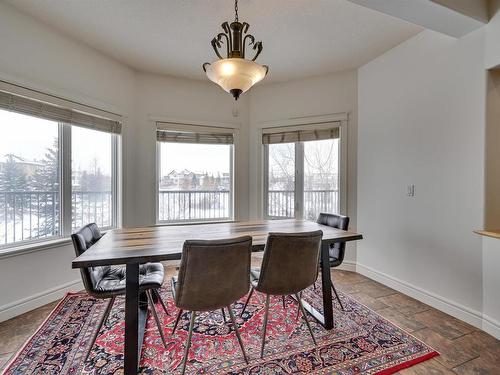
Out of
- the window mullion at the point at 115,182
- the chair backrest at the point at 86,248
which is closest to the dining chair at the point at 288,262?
the chair backrest at the point at 86,248

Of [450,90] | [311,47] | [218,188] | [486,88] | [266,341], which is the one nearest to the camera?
[266,341]

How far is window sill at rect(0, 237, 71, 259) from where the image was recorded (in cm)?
221

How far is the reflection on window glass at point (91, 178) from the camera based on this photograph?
2.85m

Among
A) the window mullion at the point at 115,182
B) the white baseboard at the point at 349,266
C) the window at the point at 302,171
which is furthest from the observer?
the window at the point at 302,171

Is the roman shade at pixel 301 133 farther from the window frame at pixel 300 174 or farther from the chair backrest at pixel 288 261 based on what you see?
the chair backrest at pixel 288 261

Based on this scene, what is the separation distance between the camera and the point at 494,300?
77.2 inches

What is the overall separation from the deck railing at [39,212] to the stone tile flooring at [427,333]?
2.42 feet

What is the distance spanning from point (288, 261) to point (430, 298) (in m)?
1.79

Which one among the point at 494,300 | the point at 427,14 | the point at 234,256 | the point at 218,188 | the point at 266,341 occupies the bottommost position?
the point at 266,341

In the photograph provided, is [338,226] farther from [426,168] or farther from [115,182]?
[115,182]

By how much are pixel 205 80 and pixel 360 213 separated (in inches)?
114

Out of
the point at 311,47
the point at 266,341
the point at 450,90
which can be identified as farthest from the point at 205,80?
the point at 266,341

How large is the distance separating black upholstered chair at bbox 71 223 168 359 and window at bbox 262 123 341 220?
2.26 meters

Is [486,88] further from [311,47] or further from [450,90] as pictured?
[311,47]
